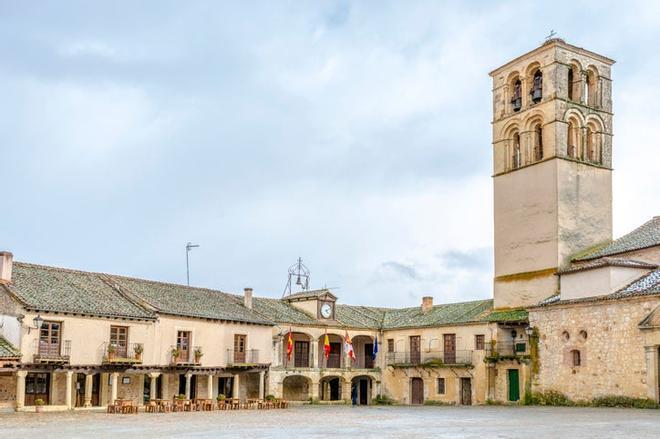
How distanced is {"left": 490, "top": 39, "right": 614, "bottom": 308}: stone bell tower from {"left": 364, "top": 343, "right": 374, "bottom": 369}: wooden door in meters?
9.38

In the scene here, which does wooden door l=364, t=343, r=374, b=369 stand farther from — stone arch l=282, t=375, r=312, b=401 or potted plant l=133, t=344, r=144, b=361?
potted plant l=133, t=344, r=144, b=361

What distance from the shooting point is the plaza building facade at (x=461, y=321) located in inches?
1256

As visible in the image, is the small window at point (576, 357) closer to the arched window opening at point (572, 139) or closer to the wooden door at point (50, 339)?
the arched window opening at point (572, 139)

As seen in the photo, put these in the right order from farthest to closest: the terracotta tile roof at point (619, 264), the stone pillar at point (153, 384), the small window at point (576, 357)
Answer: the stone pillar at point (153, 384) < the small window at point (576, 357) < the terracotta tile roof at point (619, 264)

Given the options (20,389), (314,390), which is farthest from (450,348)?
(20,389)

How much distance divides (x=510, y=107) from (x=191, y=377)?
69.0 feet

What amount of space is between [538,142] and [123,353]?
22161 mm

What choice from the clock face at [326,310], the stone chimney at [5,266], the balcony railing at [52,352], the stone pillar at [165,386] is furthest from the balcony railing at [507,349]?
the stone chimney at [5,266]

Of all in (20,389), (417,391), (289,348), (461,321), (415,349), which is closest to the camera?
(20,389)

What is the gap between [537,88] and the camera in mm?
41938

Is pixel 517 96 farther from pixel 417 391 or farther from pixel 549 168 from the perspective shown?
pixel 417 391

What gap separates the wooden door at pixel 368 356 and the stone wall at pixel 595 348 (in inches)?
538

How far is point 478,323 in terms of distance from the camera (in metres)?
41.0

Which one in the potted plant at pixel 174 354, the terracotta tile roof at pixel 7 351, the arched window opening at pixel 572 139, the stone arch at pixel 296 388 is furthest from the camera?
the stone arch at pixel 296 388
